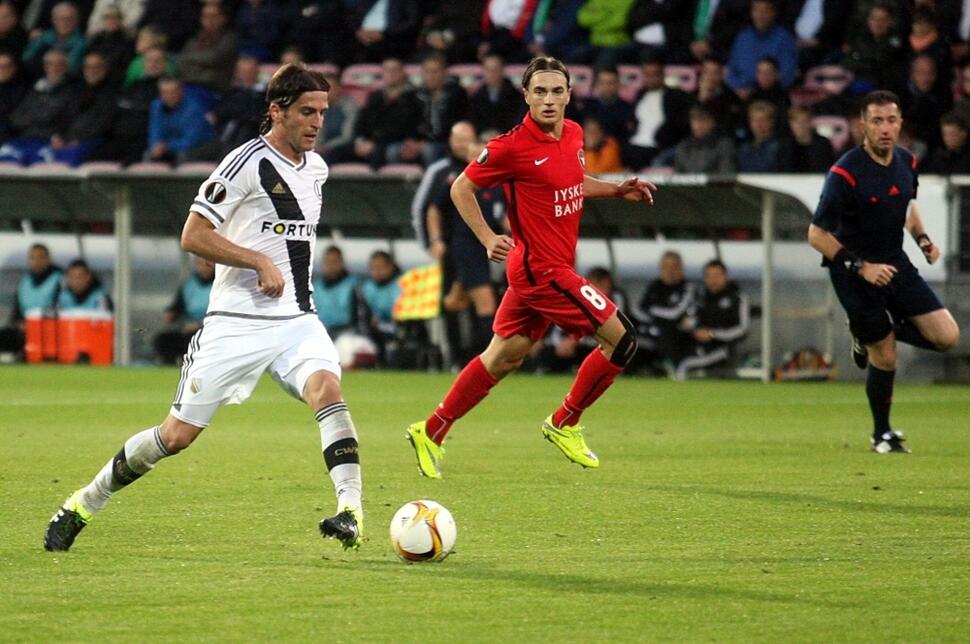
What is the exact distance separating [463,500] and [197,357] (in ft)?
6.89

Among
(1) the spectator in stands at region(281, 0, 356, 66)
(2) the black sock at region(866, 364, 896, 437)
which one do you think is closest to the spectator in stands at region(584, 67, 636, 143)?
(1) the spectator in stands at region(281, 0, 356, 66)

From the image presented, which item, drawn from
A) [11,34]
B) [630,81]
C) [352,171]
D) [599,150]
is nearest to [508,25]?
[630,81]

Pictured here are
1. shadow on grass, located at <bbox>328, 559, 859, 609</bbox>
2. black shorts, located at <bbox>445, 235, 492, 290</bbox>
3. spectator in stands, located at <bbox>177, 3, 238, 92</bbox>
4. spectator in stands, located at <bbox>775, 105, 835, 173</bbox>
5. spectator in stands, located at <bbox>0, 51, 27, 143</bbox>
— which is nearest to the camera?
shadow on grass, located at <bbox>328, 559, 859, 609</bbox>

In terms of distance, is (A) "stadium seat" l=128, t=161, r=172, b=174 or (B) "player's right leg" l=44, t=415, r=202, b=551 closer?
(B) "player's right leg" l=44, t=415, r=202, b=551

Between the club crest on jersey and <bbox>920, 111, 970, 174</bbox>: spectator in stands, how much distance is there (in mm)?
12175

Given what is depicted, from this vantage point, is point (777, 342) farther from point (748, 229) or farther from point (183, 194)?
point (183, 194)

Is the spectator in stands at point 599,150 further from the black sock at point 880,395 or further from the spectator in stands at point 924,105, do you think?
the black sock at point 880,395

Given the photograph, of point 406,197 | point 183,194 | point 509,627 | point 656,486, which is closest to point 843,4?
point 406,197

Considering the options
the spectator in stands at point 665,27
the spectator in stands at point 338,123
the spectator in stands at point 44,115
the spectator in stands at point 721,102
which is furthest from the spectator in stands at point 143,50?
the spectator in stands at point 721,102

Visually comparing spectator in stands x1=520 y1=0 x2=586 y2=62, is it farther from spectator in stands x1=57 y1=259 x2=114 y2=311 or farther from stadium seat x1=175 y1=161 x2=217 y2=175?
spectator in stands x1=57 y1=259 x2=114 y2=311

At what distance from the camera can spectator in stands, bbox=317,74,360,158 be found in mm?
21281

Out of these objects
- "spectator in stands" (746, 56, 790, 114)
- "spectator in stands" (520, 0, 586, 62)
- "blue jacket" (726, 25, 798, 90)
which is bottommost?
"spectator in stands" (746, 56, 790, 114)

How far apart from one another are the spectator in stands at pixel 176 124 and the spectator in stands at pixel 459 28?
2.82 metres

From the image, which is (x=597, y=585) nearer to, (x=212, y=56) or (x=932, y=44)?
(x=932, y=44)
